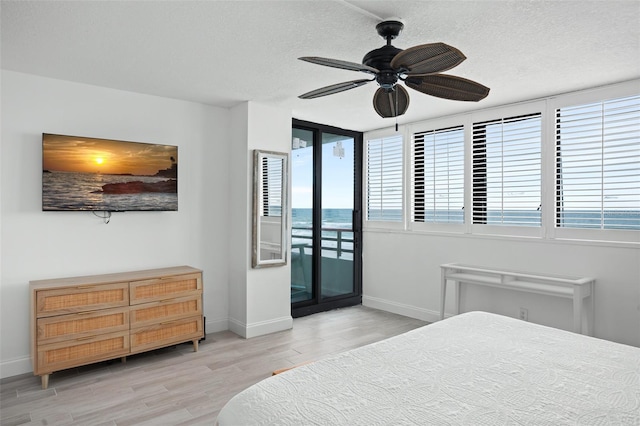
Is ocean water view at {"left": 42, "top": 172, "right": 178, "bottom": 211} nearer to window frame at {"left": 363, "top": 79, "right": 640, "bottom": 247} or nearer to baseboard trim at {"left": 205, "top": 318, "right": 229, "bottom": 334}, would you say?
baseboard trim at {"left": 205, "top": 318, "right": 229, "bottom": 334}

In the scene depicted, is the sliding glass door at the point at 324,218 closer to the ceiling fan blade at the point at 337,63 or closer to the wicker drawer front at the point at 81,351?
the wicker drawer front at the point at 81,351

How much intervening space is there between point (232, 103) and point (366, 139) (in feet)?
6.91

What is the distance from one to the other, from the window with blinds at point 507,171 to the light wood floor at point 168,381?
1772 millimetres

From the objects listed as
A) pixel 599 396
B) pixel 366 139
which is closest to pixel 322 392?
pixel 599 396

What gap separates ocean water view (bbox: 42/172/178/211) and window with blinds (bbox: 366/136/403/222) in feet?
9.15

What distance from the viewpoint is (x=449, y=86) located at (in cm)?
227

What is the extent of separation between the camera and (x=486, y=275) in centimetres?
433

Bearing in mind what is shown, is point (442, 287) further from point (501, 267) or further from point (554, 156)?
point (554, 156)

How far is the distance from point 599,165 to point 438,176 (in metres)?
1.64

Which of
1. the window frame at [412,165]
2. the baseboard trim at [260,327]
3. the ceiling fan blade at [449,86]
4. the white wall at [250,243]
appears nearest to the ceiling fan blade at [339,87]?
the ceiling fan blade at [449,86]

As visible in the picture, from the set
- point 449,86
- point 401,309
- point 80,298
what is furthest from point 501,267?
point 80,298

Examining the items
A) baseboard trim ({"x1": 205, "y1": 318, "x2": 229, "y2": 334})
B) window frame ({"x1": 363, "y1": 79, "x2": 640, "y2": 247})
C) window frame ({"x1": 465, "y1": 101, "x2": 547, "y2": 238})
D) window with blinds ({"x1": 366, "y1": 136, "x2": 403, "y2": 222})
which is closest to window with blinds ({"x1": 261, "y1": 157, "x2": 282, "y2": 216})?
baseboard trim ({"x1": 205, "y1": 318, "x2": 229, "y2": 334})

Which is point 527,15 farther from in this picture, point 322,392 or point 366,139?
point 366,139

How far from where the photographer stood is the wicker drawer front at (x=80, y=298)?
310 centimetres
